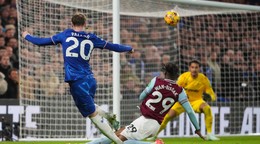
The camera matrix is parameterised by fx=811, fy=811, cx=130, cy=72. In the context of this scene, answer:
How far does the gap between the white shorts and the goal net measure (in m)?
5.23

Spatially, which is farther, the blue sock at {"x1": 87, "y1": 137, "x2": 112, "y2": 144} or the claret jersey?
the claret jersey

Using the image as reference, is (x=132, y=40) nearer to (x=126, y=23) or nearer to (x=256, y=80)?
(x=126, y=23)

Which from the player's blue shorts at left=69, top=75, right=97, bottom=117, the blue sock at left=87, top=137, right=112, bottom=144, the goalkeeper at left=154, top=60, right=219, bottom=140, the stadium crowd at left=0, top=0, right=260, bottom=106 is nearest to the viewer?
the blue sock at left=87, top=137, right=112, bottom=144

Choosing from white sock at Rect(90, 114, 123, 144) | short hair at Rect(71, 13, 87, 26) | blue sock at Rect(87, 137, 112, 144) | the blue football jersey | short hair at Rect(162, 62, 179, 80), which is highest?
short hair at Rect(71, 13, 87, 26)

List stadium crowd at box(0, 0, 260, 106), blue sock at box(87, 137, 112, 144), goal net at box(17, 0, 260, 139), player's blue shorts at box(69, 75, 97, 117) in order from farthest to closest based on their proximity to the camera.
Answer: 1. stadium crowd at box(0, 0, 260, 106)
2. goal net at box(17, 0, 260, 139)
3. player's blue shorts at box(69, 75, 97, 117)
4. blue sock at box(87, 137, 112, 144)

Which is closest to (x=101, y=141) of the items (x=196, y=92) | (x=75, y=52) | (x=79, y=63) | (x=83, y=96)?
(x=83, y=96)

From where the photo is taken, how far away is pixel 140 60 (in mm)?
18984

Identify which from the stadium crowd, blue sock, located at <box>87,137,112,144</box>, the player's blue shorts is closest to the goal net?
the stadium crowd

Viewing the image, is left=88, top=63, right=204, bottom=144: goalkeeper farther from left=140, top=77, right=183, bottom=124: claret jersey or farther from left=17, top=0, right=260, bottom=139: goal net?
left=17, top=0, right=260, bottom=139: goal net

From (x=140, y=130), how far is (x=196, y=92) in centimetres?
625

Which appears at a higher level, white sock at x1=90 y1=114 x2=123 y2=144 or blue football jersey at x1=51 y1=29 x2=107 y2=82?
blue football jersey at x1=51 y1=29 x2=107 y2=82

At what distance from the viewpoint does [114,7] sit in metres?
15.1

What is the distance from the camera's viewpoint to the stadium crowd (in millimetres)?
17703

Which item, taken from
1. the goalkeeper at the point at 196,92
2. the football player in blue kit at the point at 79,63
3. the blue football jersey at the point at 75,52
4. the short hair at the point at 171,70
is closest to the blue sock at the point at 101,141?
the football player in blue kit at the point at 79,63
